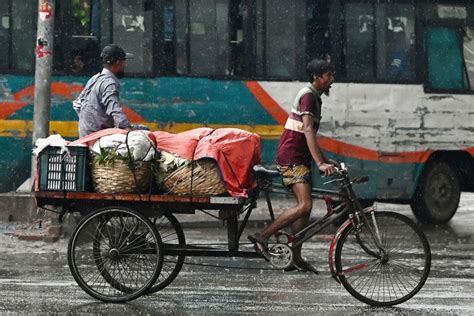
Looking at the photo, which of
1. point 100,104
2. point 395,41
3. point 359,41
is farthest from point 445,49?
point 100,104

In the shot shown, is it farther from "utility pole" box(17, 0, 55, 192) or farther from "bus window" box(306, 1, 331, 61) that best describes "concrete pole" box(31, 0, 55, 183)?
"bus window" box(306, 1, 331, 61)

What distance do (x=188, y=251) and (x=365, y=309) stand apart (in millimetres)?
1382

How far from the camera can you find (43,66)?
14.7m

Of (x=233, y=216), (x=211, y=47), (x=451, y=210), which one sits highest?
(x=211, y=47)

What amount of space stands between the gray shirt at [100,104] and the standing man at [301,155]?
1357 millimetres

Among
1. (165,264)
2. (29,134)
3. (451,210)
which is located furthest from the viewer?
(451,210)

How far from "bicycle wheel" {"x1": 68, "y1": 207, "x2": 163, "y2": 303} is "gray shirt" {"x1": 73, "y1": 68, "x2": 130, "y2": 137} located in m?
0.87

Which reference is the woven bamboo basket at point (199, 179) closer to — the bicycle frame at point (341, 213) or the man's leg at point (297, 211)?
the bicycle frame at point (341, 213)

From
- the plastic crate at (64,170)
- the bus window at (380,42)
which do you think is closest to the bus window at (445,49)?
the bus window at (380,42)

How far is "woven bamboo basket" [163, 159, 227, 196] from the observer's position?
8.82 meters

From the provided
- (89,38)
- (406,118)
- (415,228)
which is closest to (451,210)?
(406,118)

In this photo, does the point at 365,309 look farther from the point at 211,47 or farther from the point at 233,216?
the point at 211,47

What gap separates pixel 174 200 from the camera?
886cm

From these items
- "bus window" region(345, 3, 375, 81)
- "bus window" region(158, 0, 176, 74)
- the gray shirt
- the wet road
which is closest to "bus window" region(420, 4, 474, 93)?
"bus window" region(345, 3, 375, 81)
